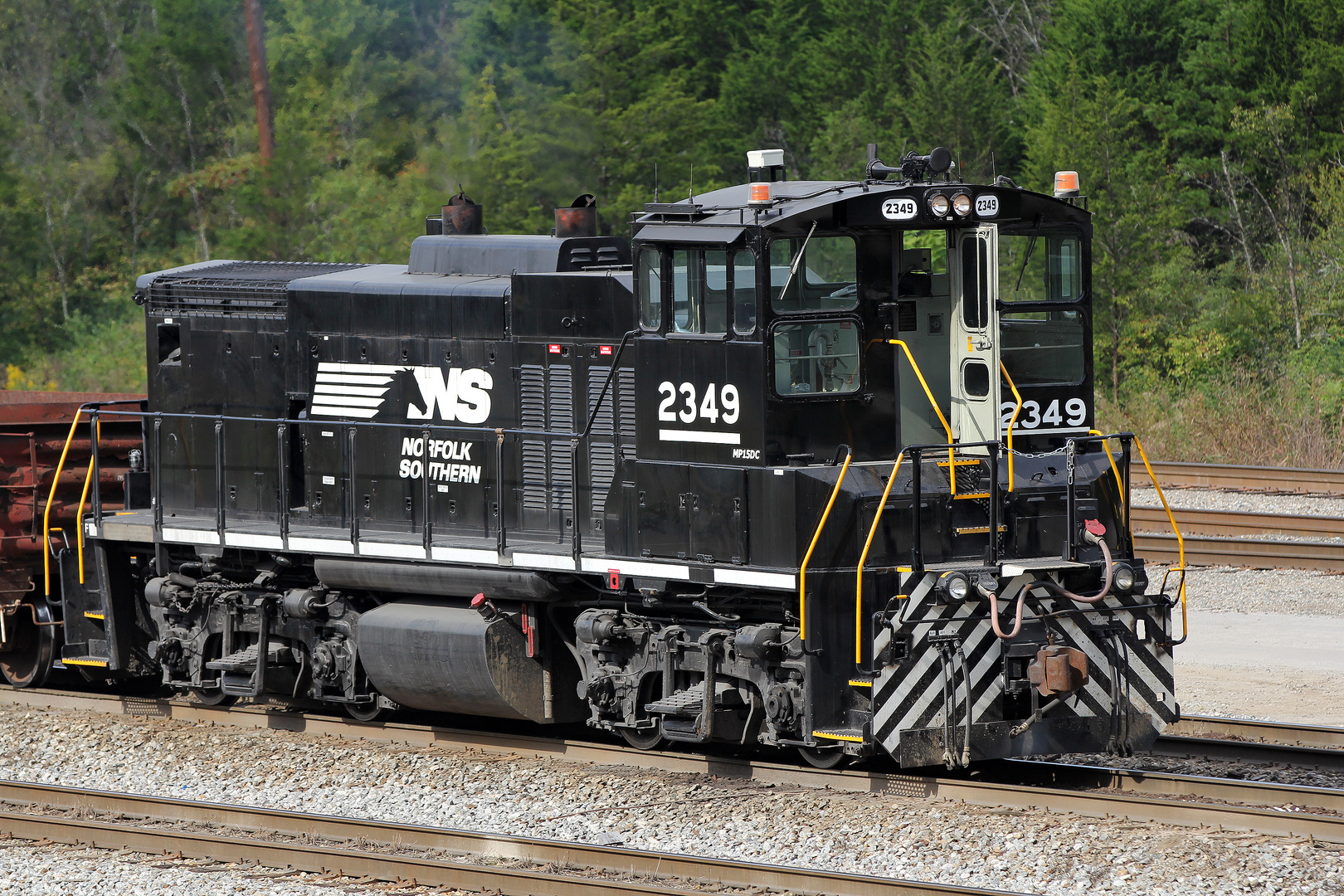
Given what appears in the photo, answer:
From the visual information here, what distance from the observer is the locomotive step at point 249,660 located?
10414 mm

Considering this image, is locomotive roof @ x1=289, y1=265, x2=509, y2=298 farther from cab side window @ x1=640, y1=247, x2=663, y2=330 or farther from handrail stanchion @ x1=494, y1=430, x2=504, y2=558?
cab side window @ x1=640, y1=247, x2=663, y2=330

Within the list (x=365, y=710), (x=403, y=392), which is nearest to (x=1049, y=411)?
(x=403, y=392)

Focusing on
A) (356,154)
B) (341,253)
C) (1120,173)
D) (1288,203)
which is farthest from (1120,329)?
(356,154)

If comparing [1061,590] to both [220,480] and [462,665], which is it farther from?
[220,480]

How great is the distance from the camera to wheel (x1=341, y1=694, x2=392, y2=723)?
10336mm

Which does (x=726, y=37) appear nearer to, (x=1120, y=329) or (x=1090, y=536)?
(x=1120, y=329)

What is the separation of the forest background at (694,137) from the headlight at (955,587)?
585 inches

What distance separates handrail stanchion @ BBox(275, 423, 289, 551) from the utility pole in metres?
23.2

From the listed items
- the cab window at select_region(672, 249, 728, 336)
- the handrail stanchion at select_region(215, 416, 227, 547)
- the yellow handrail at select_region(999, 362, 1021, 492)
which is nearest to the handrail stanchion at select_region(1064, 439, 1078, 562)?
the yellow handrail at select_region(999, 362, 1021, 492)

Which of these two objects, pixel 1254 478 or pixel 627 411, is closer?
pixel 627 411

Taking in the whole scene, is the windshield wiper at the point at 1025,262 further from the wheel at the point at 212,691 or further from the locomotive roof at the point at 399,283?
the wheel at the point at 212,691

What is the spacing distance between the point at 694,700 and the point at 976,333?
2.56m

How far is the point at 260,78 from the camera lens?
106 feet

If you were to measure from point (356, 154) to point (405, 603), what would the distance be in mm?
26729
